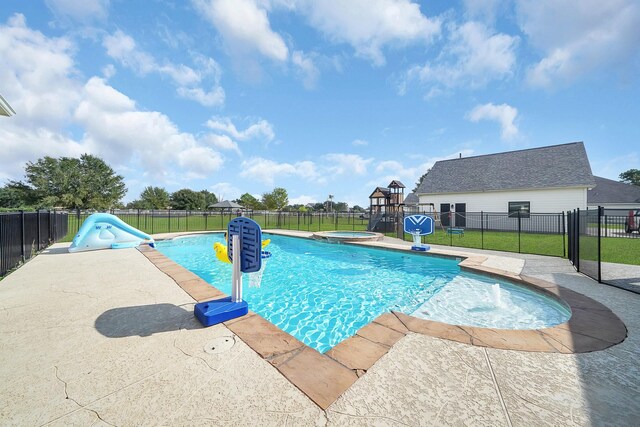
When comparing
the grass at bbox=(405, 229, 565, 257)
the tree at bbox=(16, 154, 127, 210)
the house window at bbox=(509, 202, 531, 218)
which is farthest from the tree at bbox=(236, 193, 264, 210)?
the grass at bbox=(405, 229, 565, 257)

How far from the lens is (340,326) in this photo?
158 inches

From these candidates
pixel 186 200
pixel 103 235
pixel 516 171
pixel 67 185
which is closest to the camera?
pixel 103 235

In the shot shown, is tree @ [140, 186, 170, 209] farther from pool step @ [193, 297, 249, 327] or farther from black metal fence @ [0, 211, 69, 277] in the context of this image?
pool step @ [193, 297, 249, 327]

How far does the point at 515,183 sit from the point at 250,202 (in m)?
50.8

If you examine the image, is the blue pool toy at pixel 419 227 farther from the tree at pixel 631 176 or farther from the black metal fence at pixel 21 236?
the tree at pixel 631 176

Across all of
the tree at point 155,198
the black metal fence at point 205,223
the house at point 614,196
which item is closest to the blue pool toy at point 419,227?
the black metal fence at point 205,223

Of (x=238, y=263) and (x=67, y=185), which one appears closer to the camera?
(x=238, y=263)

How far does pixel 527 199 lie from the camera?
1623cm

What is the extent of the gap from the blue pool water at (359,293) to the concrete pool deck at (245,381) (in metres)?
1.48

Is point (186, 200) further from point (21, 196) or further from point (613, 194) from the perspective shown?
point (613, 194)

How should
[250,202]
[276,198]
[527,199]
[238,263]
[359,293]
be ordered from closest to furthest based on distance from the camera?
1. [238,263]
2. [359,293]
3. [527,199]
4. [276,198]
5. [250,202]

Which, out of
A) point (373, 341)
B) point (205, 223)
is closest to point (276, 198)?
point (205, 223)

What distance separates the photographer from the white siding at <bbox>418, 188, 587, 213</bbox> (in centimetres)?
1479

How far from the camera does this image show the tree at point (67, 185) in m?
28.6
